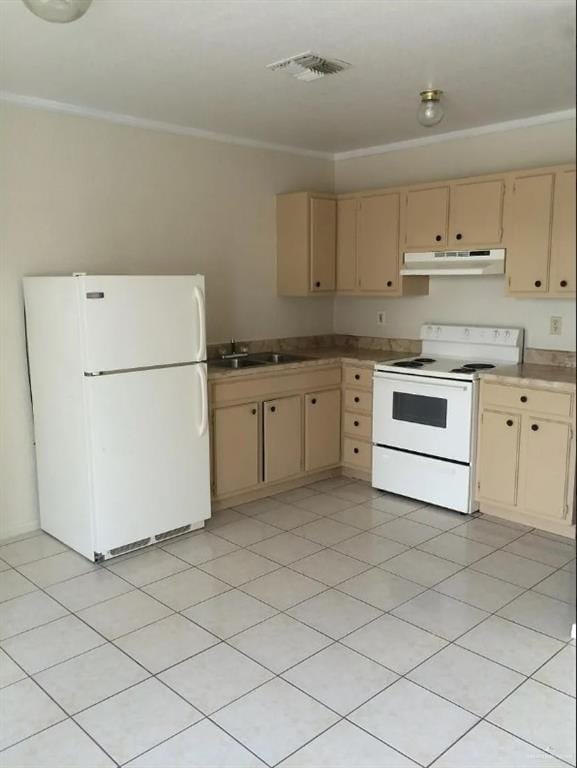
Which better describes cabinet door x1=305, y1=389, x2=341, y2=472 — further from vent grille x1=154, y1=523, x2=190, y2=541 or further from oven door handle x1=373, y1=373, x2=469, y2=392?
vent grille x1=154, y1=523, x2=190, y2=541

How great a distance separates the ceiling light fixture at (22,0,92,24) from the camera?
2029mm

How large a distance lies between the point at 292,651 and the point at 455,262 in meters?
2.54

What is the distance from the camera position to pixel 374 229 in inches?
180

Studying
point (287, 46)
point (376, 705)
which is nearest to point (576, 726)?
point (376, 705)

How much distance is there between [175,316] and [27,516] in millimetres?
1442

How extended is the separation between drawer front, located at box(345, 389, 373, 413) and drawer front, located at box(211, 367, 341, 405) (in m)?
0.12

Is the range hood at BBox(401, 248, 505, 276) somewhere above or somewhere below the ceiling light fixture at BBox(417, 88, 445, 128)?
below

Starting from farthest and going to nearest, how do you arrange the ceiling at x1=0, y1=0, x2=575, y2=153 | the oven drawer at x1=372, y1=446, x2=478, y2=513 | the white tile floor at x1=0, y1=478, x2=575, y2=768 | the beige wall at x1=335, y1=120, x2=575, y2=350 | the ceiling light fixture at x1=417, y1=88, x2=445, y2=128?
the oven drawer at x1=372, y1=446, x2=478, y2=513
the beige wall at x1=335, y1=120, x2=575, y2=350
the ceiling light fixture at x1=417, y1=88, x2=445, y2=128
the ceiling at x1=0, y1=0, x2=575, y2=153
the white tile floor at x1=0, y1=478, x2=575, y2=768

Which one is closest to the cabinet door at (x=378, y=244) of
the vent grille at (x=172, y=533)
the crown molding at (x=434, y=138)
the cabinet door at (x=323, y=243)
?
the cabinet door at (x=323, y=243)

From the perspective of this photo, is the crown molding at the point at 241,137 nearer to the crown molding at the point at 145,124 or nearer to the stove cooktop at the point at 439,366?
the crown molding at the point at 145,124

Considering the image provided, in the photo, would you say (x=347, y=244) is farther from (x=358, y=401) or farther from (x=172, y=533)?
(x=172, y=533)

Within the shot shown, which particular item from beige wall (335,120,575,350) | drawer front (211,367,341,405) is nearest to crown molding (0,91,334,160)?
beige wall (335,120,575,350)

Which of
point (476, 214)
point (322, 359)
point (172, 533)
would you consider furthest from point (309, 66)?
point (172, 533)

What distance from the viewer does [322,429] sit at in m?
4.52
